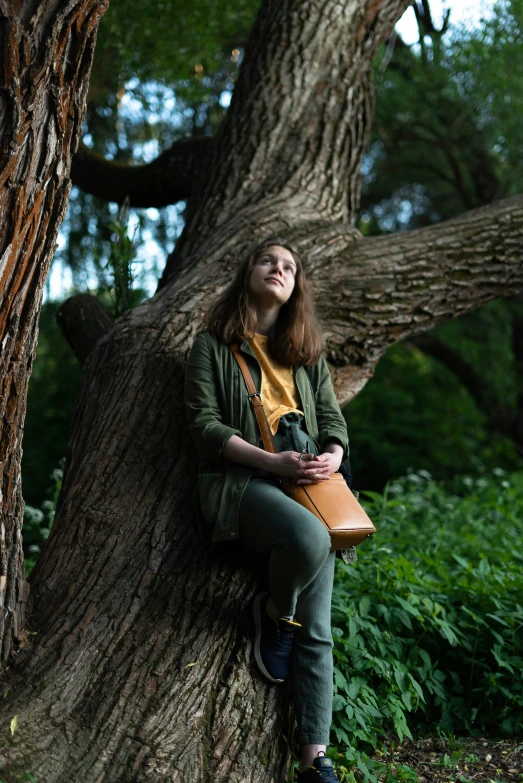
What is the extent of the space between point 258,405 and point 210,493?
482 millimetres

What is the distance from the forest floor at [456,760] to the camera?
11.4ft

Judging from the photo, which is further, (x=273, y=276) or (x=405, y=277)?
(x=405, y=277)

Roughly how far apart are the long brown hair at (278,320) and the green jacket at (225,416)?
0.07 metres

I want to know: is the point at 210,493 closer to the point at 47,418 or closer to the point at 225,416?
the point at 225,416

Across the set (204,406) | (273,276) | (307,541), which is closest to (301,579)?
(307,541)

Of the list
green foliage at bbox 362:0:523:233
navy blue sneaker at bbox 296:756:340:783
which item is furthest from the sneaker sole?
green foliage at bbox 362:0:523:233

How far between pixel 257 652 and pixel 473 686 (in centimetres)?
150

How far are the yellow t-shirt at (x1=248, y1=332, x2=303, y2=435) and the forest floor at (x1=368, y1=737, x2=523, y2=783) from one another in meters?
1.70

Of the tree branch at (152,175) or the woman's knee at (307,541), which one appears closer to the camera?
the woman's knee at (307,541)

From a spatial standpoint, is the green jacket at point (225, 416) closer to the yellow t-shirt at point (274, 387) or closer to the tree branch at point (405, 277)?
the yellow t-shirt at point (274, 387)

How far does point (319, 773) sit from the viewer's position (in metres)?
3.06

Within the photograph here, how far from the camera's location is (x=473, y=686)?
412 cm

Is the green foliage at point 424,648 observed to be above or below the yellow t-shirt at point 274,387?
below

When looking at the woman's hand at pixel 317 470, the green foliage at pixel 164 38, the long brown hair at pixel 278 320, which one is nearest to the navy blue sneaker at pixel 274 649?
the woman's hand at pixel 317 470
